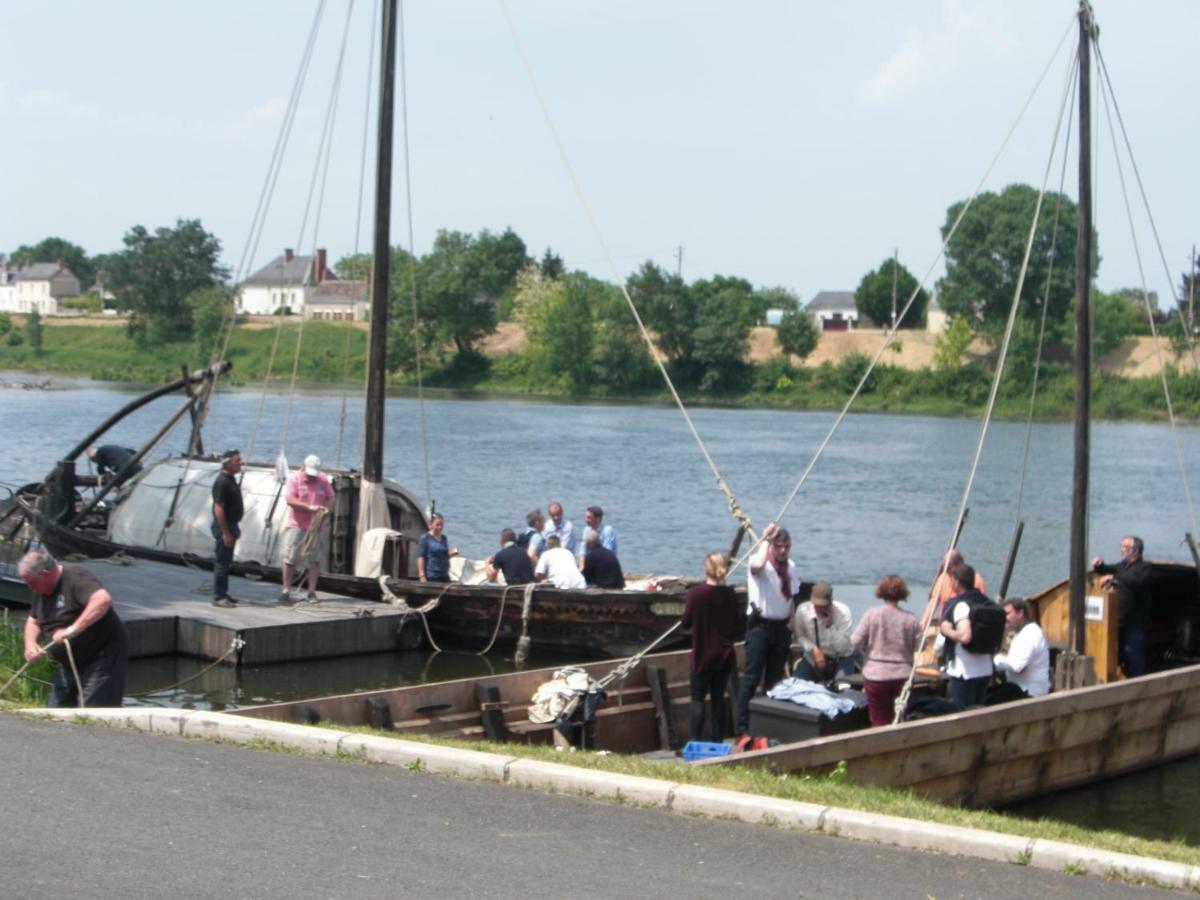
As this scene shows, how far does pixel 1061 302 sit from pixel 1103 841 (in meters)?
86.7

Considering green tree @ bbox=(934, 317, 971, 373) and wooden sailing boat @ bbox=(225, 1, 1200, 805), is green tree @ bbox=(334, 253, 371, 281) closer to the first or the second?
green tree @ bbox=(934, 317, 971, 373)

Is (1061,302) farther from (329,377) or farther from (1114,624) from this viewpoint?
(1114,624)

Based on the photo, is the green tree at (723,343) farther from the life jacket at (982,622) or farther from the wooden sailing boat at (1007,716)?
the life jacket at (982,622)

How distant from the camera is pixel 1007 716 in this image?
13.5m

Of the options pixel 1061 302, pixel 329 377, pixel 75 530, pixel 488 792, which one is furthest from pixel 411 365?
pixel 488 792

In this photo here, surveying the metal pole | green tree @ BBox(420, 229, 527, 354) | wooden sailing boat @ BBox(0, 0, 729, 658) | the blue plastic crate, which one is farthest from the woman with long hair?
green tree @ BBox(420, 229, 527, 354)

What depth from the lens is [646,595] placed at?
20.5 m

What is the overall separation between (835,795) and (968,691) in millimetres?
4232

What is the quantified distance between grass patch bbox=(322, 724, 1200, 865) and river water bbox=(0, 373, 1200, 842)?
484 cm

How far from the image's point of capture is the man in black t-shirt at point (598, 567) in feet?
69.9

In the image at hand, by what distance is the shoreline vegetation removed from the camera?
8788 centimetres

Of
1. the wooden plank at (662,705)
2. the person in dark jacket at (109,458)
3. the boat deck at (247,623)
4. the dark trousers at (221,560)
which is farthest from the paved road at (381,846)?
the person in dark jacket at (109,458)

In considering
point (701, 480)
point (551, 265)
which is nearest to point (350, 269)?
point (551, 265)

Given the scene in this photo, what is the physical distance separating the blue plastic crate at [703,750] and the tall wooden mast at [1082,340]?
5.32 m
